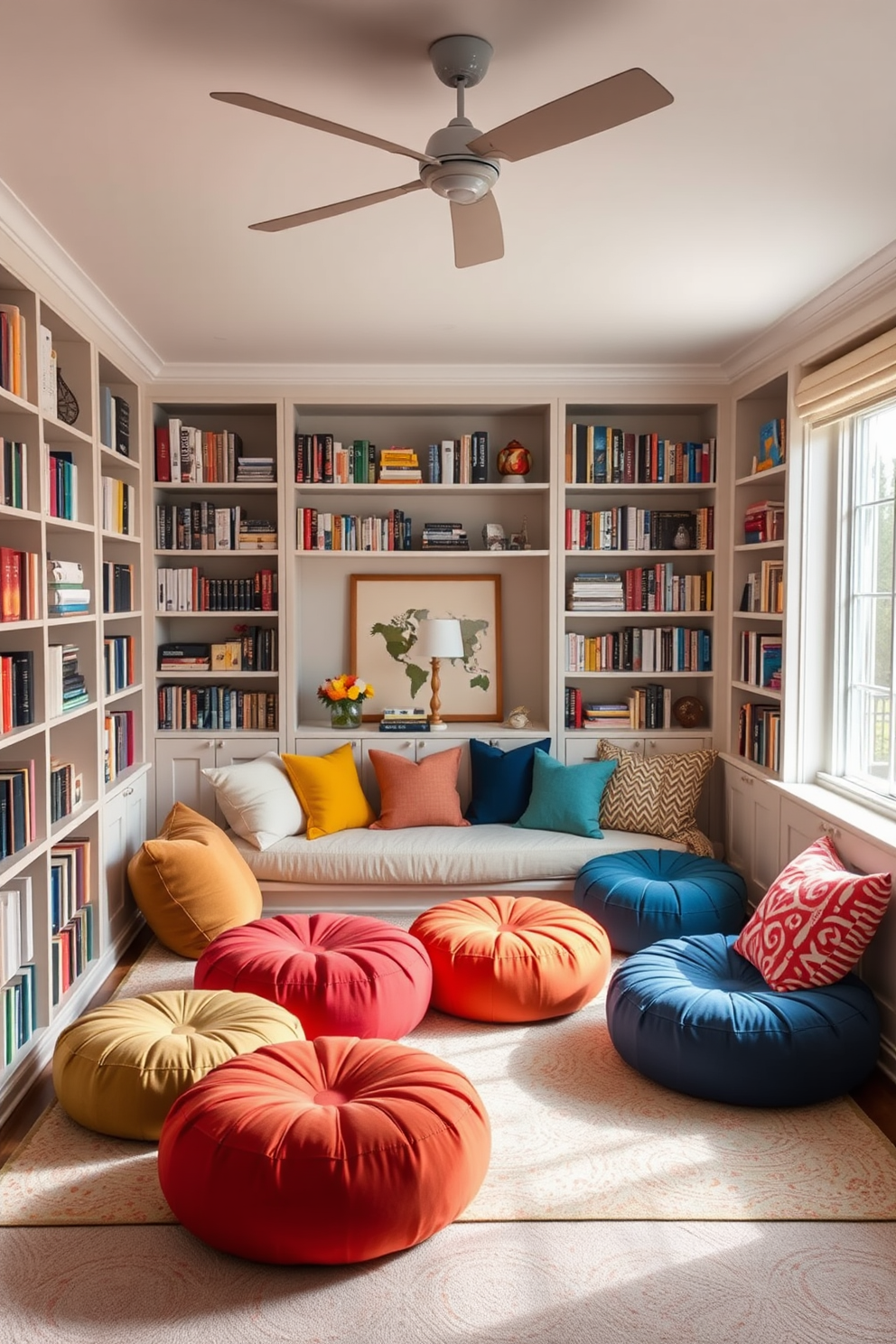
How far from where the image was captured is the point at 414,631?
17.4ft

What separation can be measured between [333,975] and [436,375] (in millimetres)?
2952

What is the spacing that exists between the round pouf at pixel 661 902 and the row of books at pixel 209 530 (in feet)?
7.60

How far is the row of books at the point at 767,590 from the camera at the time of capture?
168 inches

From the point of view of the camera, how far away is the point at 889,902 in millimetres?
3145

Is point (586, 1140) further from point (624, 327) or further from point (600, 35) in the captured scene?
point (624, 327)

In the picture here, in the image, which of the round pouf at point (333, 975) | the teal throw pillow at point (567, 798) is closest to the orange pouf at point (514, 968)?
the round pouf at point (333, 975)

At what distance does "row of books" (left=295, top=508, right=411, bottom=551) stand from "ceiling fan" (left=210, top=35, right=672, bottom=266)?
2.63m

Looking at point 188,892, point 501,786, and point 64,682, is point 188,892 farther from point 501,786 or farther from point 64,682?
point 501,786

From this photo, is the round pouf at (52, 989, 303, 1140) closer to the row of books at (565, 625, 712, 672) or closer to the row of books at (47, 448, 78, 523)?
the row of books at (47, 448, 78, 523)

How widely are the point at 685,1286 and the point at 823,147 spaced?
2683mm

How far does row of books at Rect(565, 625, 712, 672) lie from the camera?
508cm

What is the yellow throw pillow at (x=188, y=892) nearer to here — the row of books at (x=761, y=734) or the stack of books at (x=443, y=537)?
the stack of books at (x=443, y=537)

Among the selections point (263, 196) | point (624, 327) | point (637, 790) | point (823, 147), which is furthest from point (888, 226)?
point (637, 790)

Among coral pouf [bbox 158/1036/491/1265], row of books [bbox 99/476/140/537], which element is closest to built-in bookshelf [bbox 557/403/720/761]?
row of books [bbox 99/476/140/537]
